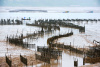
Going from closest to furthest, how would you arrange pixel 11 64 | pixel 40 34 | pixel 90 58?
pixel 11 64, pixel 90 58, pixel 40 34

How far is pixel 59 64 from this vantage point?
16125mm

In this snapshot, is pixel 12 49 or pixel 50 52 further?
pixel 12 49

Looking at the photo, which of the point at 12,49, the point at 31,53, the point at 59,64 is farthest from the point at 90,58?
the point at 12,49

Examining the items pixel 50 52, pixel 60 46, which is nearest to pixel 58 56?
pixel 50 52

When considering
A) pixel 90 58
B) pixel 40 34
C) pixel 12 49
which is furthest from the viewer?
pixel 40 34

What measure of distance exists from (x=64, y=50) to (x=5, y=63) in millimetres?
6960

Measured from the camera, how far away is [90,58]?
16953 millimetres

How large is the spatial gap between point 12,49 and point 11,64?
18.4 ft

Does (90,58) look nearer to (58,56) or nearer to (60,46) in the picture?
(58,56)

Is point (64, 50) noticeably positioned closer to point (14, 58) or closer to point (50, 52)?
point (50, 52)

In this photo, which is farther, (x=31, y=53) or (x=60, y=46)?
(x=60, y=46)

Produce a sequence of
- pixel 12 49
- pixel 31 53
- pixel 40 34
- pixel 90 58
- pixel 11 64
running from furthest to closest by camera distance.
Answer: pixel 40 34
pixel 12 49
pixel 31 53
pixel 90 58
pixel 11 64

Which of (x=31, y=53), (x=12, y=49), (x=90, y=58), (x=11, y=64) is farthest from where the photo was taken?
(x=12, y=49)

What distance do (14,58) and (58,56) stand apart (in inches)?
159
